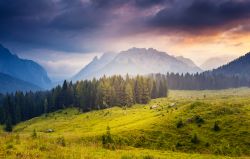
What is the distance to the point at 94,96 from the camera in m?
163

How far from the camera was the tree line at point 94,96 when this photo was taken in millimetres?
156125

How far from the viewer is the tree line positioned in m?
156

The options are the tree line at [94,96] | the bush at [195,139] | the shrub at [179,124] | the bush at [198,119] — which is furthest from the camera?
the tree line at [94,96]

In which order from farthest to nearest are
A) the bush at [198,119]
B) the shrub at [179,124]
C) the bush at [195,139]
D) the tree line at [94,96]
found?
the tree line at [94,96]
the bush at [198,119]
the shrub at [179,124]
the bush at [195,139]

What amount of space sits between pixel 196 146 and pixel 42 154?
97.7 ft

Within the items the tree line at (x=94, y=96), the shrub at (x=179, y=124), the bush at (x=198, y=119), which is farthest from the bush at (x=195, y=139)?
the tree line at (x=94, y=96)

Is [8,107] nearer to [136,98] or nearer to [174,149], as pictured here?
[136,98]

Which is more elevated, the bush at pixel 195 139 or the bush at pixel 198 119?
the bush at pixel 198 119

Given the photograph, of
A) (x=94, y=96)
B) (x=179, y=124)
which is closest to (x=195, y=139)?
(x=179, y=124)

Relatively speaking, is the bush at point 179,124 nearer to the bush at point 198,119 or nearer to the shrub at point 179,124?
the shrub at point 179,124

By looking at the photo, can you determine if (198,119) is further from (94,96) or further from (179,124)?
(94,96)

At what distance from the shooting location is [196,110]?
213 feet

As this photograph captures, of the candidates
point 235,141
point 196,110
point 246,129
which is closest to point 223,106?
point 196,110

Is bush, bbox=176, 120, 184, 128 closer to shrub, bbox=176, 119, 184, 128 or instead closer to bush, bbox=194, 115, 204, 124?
shrub, bbox=176, 119, 184, 128
